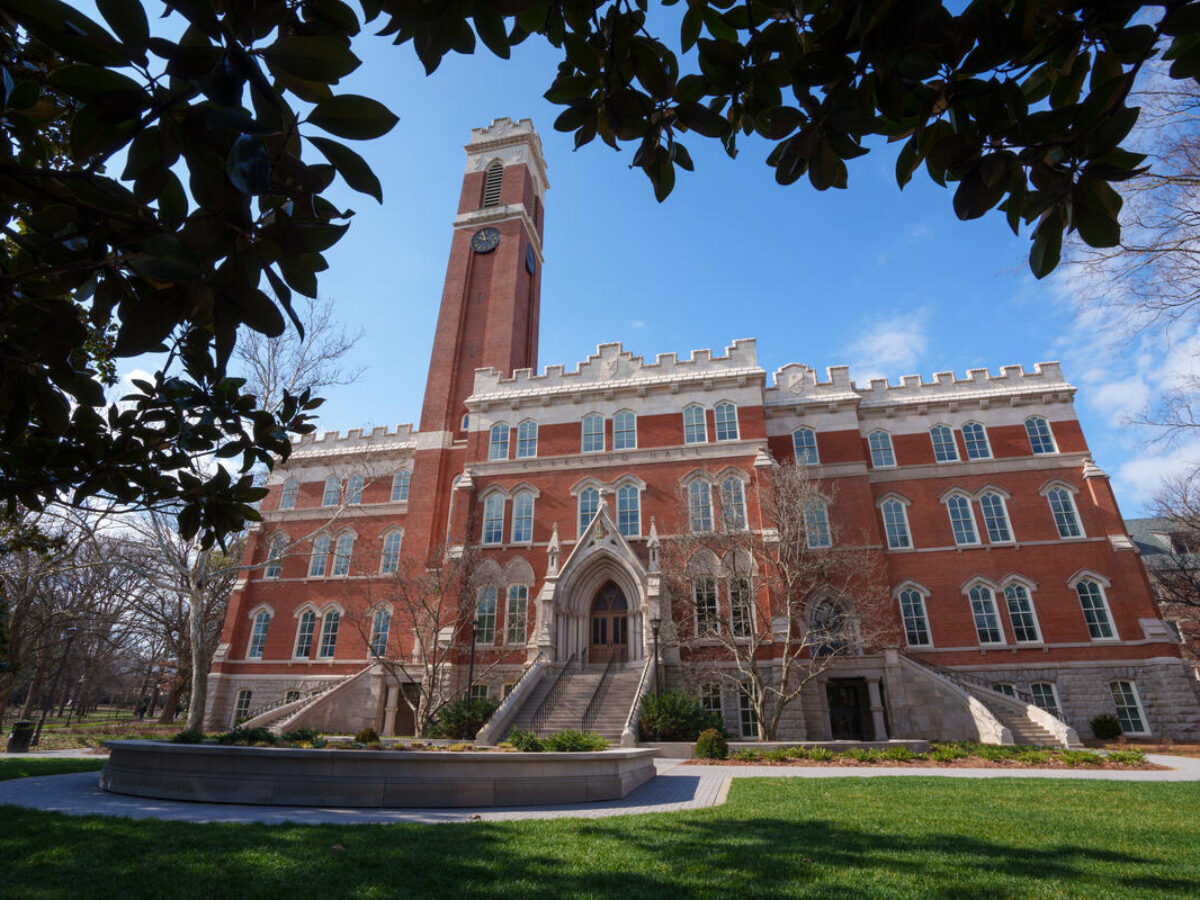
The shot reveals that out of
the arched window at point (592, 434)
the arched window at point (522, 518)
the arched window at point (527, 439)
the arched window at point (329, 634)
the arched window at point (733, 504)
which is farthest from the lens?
the arched window at point (329, 634)

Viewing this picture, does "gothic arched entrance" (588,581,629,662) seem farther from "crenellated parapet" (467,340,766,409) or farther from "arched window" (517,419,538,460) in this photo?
"crenellated parapet" (467,340,766,409)

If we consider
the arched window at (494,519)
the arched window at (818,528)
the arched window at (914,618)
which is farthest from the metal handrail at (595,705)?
the arched window at (914,618)

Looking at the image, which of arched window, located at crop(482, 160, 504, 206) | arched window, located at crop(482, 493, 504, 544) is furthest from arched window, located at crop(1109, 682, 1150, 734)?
arched window, located at crop(482, 160, 504, 206)

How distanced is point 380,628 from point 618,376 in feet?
51.5

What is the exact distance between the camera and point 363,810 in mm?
9195

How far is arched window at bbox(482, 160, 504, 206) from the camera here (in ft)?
120

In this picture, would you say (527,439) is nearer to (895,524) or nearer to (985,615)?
(895,524)

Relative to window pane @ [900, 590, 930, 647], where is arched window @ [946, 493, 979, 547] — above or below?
above

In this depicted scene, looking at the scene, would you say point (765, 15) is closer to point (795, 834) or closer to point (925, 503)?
point (795, 834)

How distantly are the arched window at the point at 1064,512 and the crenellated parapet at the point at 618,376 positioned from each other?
12.5 m

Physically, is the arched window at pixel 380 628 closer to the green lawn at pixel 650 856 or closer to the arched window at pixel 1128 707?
the green lawn at pixel 650 856

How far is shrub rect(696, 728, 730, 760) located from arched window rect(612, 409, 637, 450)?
12.7 metres

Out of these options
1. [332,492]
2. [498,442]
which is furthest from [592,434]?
[332,492]

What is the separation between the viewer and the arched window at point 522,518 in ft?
88.1
